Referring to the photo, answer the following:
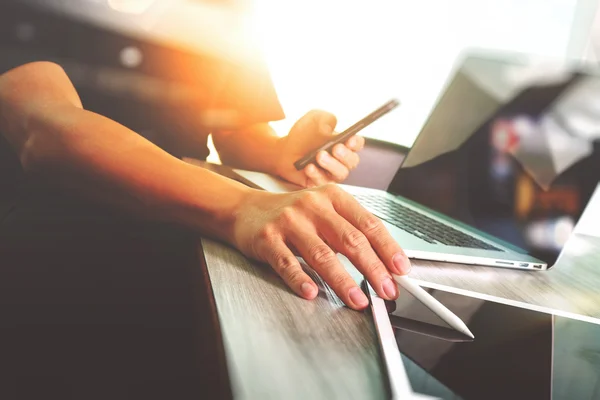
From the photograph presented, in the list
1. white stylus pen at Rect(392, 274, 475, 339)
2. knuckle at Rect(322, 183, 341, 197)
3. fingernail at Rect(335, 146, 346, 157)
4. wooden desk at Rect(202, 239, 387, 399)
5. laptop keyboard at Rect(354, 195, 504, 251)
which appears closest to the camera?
wooden desk at Rect(202, 239, 387, 399)

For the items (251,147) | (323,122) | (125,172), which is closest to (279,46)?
(251,147)

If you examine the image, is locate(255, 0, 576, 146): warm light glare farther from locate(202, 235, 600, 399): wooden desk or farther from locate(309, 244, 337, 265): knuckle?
locate(309, 244, 337, 265): knuckle

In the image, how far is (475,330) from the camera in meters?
0.41

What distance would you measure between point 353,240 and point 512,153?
47 centimetres

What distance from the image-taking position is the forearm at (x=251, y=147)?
1110 mm

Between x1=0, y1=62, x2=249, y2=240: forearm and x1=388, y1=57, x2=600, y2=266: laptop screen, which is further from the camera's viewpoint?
x1=388, y1=57, x2=600, y2=266: laptop screen

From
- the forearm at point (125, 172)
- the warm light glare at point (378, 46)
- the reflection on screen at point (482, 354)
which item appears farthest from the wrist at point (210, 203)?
the warm light glare at point (378, 46)

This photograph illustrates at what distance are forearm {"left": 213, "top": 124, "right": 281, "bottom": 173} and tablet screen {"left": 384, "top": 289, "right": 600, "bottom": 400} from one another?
695 mm

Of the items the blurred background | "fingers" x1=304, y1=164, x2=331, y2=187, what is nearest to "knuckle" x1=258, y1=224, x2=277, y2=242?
"fingers" x1=304, y1=164, x2=331, y2=187

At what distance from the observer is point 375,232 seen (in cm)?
46

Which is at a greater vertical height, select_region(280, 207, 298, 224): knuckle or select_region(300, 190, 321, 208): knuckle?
select_region(300, 190, 321, 208): knuckle

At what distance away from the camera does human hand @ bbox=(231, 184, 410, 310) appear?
0.42 metres

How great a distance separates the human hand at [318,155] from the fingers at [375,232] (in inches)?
18.6

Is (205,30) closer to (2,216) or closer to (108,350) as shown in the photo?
(2,216)
